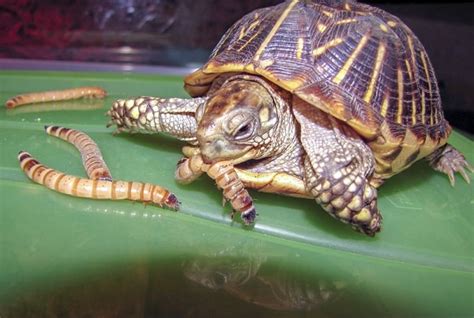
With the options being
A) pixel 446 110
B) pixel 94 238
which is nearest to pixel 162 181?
pixel 94 238

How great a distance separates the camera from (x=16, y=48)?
358cm

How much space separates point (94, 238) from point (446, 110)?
2373 millimetres

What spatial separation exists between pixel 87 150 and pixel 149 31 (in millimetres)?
2201

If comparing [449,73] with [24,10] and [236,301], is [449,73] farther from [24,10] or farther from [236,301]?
[24,10]

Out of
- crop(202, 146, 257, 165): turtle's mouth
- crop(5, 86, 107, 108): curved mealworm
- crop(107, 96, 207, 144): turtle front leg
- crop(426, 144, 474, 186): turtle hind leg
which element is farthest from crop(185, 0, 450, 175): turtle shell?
crop(5, 86, 107, 108): curved mealworm

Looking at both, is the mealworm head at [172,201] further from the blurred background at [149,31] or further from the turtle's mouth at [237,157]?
the blurred background at [149,31]

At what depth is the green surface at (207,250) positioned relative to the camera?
1.27 m

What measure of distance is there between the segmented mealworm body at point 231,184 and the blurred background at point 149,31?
2.16 metres

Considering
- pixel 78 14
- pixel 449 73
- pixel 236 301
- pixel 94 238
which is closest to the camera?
pixel 236 301

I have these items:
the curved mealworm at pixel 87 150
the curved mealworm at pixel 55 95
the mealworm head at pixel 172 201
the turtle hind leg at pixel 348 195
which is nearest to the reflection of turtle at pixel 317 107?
the turtle hind leg at pixel 348 195

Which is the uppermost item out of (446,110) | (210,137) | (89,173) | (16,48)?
(210,137)

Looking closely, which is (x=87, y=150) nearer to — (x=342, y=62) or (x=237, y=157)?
(x=237, y=157)

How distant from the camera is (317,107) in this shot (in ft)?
4.93

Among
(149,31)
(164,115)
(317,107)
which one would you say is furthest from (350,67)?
(149,31)
